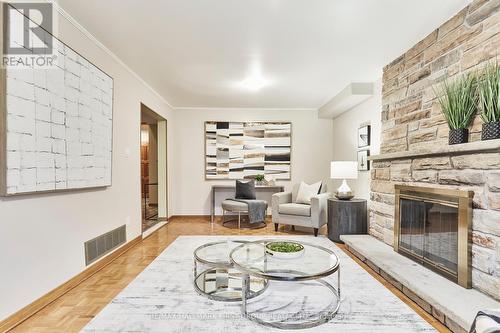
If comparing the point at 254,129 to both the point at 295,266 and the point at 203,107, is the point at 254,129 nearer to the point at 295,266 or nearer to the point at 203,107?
the point at 203,107

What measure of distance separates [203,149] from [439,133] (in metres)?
4.41

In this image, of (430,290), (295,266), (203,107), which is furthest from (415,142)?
(203,107)

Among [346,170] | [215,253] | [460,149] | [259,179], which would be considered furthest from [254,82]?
[460,149]

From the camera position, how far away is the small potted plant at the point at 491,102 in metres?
1.87

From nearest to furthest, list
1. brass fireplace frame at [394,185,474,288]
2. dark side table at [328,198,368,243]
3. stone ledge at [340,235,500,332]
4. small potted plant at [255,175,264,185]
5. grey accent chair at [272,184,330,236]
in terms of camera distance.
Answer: stone ledge at [340,235,500,332] → brass fireplace frame at [394,185,474,288] → dark side table at [328,198,368,243] → grey accent chair at [272,184,330,236] → small potted plant at [255,175,264,185]

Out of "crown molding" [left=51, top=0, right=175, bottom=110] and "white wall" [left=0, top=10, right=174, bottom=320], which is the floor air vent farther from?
"crown molding" [left=51, top=0, right=175, bottom=110]

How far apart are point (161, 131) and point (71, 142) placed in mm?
3031

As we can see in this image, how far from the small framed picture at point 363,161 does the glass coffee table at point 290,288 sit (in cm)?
227

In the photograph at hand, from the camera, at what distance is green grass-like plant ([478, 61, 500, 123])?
187 cm

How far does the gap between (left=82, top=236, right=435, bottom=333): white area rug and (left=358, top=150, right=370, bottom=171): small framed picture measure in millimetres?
2023

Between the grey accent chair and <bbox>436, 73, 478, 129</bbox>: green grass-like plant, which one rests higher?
<bbox>436, 73, 478, 129</bbox>: green grass-like plant

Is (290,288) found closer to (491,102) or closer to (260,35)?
(491,102)

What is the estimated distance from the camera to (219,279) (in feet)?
8.54

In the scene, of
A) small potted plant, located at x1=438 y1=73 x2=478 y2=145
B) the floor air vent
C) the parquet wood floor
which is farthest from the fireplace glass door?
the floor air vent
